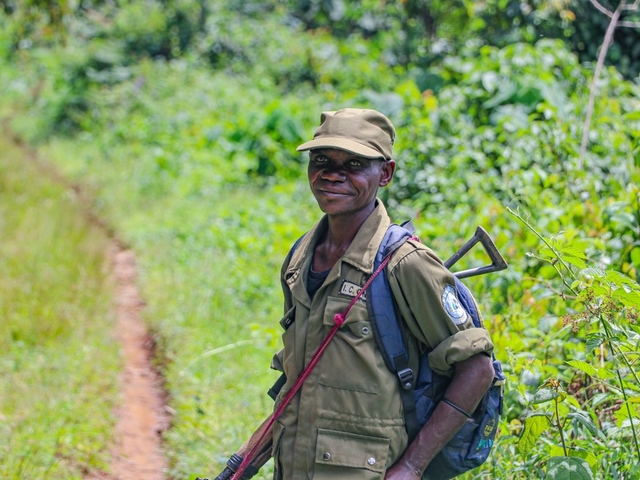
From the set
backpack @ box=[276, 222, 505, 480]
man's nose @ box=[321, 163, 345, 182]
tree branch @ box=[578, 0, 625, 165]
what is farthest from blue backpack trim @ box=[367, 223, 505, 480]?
tree branch @ box=[578, 0, 625, 165]

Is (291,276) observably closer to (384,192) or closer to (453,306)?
(453,306)

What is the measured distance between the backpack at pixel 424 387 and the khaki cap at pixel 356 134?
0.85 feet

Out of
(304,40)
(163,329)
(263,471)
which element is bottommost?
(304,40)

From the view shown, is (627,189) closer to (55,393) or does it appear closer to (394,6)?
(55,393)

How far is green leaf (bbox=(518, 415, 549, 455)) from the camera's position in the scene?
95.7 inches

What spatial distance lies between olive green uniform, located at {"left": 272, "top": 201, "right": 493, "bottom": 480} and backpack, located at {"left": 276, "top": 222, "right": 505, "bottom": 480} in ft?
0.08

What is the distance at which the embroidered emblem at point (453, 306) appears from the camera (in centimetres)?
203

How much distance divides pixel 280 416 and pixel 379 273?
1.69ft

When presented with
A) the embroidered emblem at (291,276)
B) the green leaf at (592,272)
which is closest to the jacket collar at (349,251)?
the embroidered emblem at (291,276)

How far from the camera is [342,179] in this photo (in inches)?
84.7

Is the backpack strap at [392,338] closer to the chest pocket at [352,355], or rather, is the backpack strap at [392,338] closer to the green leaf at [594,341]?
the chest pocket at [352,355]

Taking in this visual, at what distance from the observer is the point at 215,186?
8539 millimetres

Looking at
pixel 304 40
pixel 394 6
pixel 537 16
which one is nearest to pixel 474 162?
pixel 537 16

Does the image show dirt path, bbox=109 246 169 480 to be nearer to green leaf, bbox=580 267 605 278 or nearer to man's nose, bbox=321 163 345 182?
man's nose, bbox=321 163 345 182
